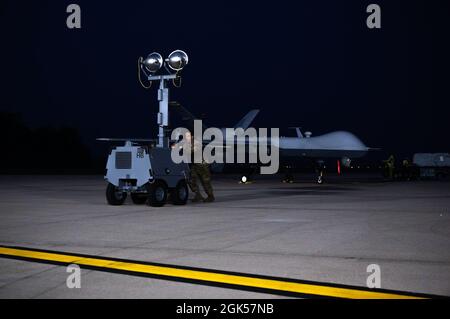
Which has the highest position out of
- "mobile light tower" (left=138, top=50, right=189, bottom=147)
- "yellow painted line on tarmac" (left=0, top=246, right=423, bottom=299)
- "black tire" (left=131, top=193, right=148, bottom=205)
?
"mobile light tower" (left=138, top=50, right=189, bottom=147)

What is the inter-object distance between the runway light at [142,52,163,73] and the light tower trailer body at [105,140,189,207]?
2.34 metres

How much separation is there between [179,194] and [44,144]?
80.3 metres

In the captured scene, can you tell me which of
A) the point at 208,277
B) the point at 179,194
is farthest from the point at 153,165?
the point at 208,277

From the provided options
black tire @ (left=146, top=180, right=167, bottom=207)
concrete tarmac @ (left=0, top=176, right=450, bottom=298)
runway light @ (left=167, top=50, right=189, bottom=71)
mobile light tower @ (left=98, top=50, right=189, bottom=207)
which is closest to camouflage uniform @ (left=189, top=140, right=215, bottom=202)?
mobile light tower @ (left=98, top=50, right=189, bottom=207)

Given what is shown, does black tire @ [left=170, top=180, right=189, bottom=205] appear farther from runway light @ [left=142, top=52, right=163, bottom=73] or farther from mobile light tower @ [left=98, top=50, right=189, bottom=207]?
runway light @ [left=142, top=52, right=163, bottom=73]

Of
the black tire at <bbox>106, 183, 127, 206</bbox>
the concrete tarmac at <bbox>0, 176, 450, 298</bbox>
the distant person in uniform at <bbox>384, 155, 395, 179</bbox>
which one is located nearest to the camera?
the concrete tarmac at <bbox>0, 176, 450, 298</bbox>

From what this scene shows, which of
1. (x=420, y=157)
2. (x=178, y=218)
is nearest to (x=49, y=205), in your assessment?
(x=178, y=218)

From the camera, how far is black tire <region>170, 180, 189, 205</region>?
1608 centimetres

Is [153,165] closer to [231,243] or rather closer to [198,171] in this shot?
[198,171]

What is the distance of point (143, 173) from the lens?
1495 centimetres

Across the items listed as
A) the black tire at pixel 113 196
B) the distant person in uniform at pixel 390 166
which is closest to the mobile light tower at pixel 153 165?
the black tire at pixel 113 196
